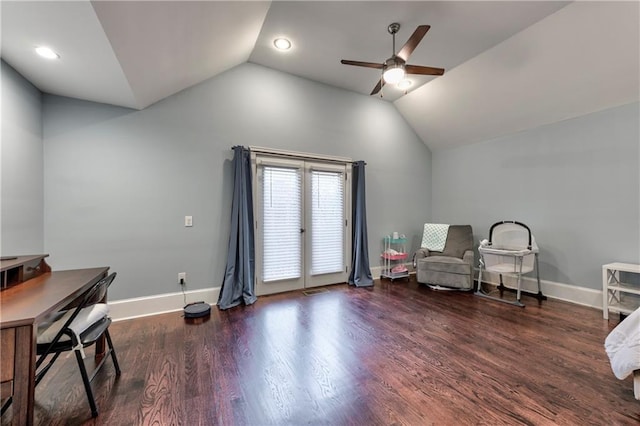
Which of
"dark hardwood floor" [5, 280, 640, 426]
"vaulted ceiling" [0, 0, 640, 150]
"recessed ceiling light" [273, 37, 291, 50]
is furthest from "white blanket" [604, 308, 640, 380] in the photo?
"recessed ceiling light" [273, 37, 291, 50]

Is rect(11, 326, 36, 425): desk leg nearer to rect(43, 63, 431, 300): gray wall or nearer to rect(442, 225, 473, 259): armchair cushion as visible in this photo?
rect(43, 63, 431, 300): gray wall

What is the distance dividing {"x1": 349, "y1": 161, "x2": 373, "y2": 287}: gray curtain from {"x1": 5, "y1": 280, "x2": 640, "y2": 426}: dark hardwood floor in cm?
126

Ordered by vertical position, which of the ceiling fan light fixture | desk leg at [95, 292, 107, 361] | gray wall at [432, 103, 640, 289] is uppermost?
the ceiling fan light fixture

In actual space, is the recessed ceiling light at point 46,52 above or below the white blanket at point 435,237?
above

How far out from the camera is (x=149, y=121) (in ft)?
10.2

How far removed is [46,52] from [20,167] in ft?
3.43

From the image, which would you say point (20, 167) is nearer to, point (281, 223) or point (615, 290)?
point (281, 223)

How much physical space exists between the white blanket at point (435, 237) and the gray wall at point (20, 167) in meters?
5.26

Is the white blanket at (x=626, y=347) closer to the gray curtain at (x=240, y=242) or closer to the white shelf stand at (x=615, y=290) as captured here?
the white shelf stand at (x=615, y=290)

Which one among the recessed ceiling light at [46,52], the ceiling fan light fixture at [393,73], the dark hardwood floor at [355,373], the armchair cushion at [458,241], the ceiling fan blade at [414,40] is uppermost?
the ceiling fan blade at [414,40]

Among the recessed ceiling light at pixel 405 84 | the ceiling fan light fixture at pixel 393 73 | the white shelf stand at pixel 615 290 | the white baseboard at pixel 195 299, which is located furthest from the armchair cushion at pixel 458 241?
the ceiling fan light fixture at pixel 393 73

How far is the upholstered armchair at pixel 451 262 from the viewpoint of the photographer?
3934 mm

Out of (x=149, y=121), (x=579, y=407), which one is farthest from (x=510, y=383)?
(x=149, y=121)

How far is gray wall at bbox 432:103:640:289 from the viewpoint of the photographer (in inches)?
123
